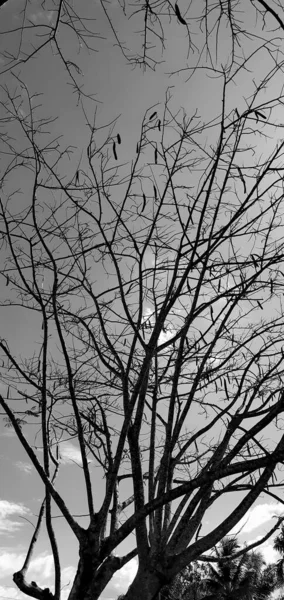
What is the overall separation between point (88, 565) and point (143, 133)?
3173mm

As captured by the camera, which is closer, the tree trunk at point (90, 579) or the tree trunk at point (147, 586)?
the tree trunk at point (90, 579)

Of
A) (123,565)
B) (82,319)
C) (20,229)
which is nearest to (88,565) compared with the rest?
(123,565)

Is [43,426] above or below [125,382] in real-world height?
below

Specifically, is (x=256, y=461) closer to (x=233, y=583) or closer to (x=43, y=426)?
(x=43, y=426)

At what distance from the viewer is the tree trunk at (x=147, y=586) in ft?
11.5

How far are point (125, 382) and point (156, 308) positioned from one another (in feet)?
2.92

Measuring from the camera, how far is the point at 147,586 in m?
3.50

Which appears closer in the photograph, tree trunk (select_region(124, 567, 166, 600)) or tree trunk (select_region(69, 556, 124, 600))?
tree trunk (select_region(69, 556, 124, 600))

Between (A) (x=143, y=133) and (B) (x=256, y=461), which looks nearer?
(B) (x=256, y=461)

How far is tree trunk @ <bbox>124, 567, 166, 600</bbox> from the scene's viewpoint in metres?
3.49

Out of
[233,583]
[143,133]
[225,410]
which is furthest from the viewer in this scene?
[233,583]

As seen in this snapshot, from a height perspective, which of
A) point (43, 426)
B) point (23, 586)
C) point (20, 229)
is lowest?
point (23, 586)

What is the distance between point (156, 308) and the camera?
178 inches

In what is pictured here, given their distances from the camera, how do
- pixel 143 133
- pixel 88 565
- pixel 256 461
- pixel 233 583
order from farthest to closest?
pixel 233 583, pixel 143 133, pixel 88 565, pixel 256 461
